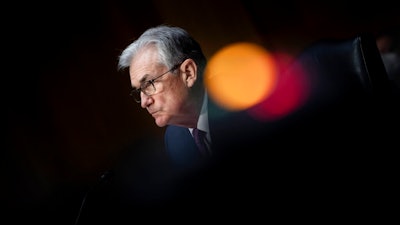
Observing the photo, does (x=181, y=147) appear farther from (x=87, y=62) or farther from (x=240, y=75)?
(x=87, y=62)

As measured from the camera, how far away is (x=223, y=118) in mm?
1056

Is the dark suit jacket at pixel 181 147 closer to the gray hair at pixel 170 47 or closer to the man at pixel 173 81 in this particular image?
the man at pixel 173 81

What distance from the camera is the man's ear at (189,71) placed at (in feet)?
4.31

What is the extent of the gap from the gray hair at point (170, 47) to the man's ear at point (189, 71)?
23 mm

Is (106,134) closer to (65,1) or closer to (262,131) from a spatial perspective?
(65,1)

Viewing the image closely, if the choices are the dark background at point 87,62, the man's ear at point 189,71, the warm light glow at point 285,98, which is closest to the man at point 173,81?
the man's ear at point 189,71

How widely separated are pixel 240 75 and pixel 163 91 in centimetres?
64

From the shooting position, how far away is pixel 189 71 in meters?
1.33

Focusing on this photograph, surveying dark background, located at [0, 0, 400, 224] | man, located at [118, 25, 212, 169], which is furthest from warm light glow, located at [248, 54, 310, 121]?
dark background, located at [0, 0, 400, 224]

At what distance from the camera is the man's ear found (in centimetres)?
131

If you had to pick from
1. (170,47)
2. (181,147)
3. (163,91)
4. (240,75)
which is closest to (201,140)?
(181,147)

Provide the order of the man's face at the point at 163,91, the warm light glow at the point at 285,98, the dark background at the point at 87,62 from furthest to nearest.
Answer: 1. the dark background at the point at 87,62
2. the man's face at the point at 163,91
3. the warm light glow at the point at 285,98

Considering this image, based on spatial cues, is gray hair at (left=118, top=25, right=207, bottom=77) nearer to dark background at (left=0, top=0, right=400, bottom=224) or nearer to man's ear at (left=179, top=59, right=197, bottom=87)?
man's ear at (left=179, top=59, right=197, bottom=87)

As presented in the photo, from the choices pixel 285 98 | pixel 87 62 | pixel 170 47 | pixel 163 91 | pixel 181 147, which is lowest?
pixel 181 147
